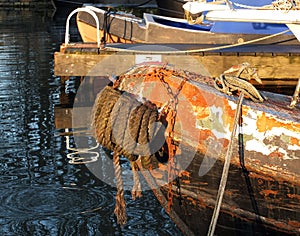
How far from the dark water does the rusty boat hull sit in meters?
0.71

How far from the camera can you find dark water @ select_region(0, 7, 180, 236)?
6002mm

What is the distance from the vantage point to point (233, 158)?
497cm

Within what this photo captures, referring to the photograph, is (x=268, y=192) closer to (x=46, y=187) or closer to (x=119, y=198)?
(x=119, y=198)

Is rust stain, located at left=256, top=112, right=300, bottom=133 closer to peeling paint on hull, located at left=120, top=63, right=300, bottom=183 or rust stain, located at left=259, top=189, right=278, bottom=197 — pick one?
peeling paint on hull, located at left=120, top=63, right=300, bottom=183

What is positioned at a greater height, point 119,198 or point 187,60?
point 187,60

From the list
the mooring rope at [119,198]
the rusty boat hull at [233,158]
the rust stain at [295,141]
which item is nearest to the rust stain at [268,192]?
the rusty boat hull at [233,158]

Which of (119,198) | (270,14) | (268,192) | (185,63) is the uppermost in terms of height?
(270,14)

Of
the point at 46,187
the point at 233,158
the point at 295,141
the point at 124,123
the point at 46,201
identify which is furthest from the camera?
Answer: the point at 46,187

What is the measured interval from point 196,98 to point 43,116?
5.41m

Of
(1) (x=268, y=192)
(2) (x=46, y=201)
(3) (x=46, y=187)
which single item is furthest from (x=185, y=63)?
(1) (x=268, y=192)

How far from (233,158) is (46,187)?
2.57 m

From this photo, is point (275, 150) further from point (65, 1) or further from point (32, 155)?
point (65, 1)

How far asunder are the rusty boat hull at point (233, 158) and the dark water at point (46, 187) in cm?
71

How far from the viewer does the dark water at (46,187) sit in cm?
600
